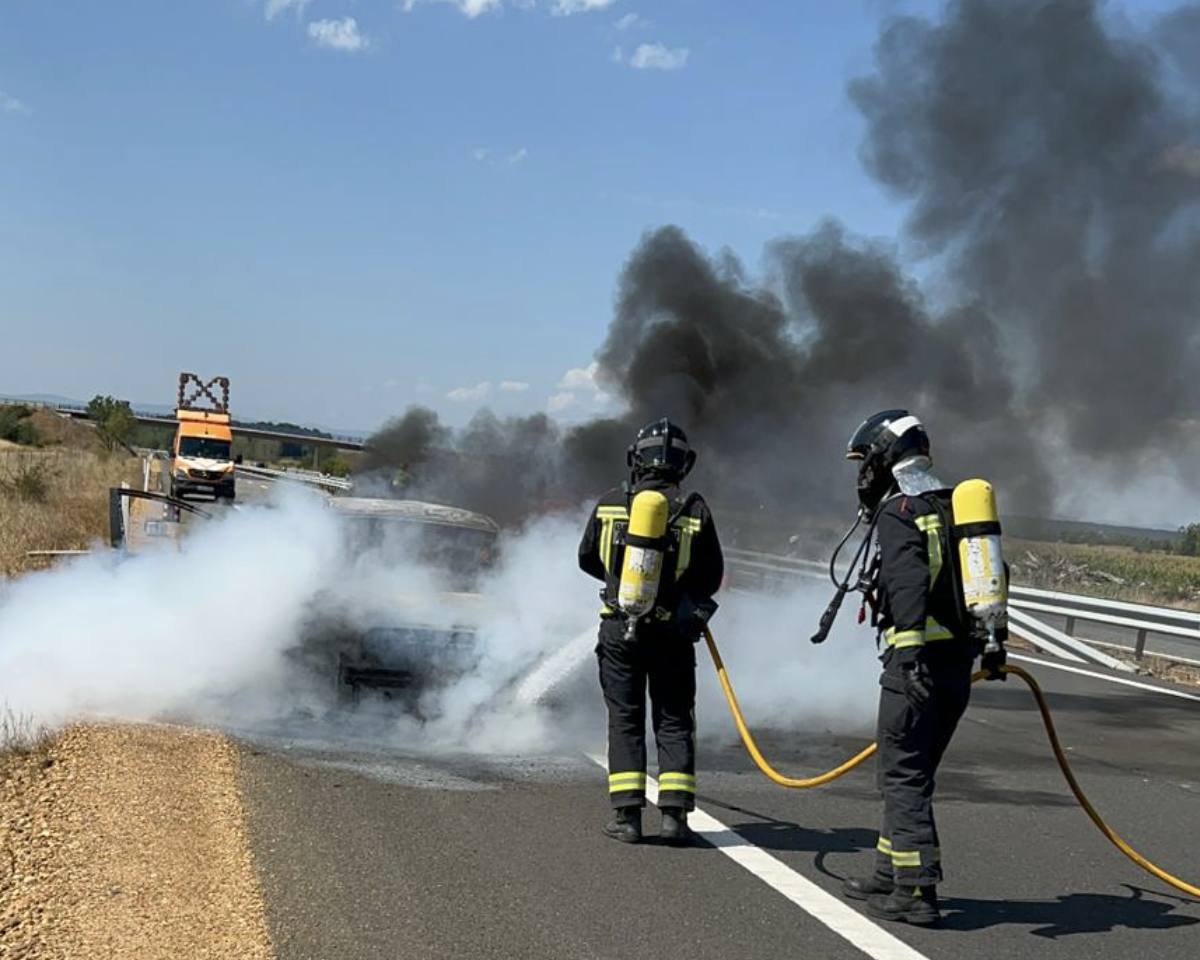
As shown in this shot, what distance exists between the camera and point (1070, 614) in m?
14.9

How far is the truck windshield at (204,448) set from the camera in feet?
119

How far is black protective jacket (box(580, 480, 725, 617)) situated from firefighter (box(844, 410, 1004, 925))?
1.13 m

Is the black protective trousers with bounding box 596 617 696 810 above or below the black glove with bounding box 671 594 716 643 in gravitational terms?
below

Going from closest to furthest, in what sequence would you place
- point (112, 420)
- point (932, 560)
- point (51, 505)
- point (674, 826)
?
point (932, 560)
point (674, 826)
point (51, 505)
point (112, 420)

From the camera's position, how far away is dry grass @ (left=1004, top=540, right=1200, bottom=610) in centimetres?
2195

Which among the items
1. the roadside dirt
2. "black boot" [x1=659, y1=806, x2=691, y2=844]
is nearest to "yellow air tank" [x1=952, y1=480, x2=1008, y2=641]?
"black boot" [x1=659, y1=806, x2=691, y2=844]

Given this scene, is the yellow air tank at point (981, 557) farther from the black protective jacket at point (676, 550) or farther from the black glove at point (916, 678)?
the black protective jacket at point (676, 550)

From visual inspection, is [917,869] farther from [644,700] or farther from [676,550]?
[676,550]

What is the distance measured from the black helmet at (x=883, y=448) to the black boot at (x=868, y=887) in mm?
1462

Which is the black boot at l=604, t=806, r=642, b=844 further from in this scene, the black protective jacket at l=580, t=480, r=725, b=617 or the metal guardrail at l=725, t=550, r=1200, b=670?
the metal guardrail at l=725, t=550, r=1200, b=670

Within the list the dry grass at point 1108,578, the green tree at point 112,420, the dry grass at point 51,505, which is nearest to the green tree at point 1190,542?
the dry grass at point 1108,578

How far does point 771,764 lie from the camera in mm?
7465

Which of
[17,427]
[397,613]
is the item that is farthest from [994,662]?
[17,427]

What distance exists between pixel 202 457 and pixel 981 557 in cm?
3403
